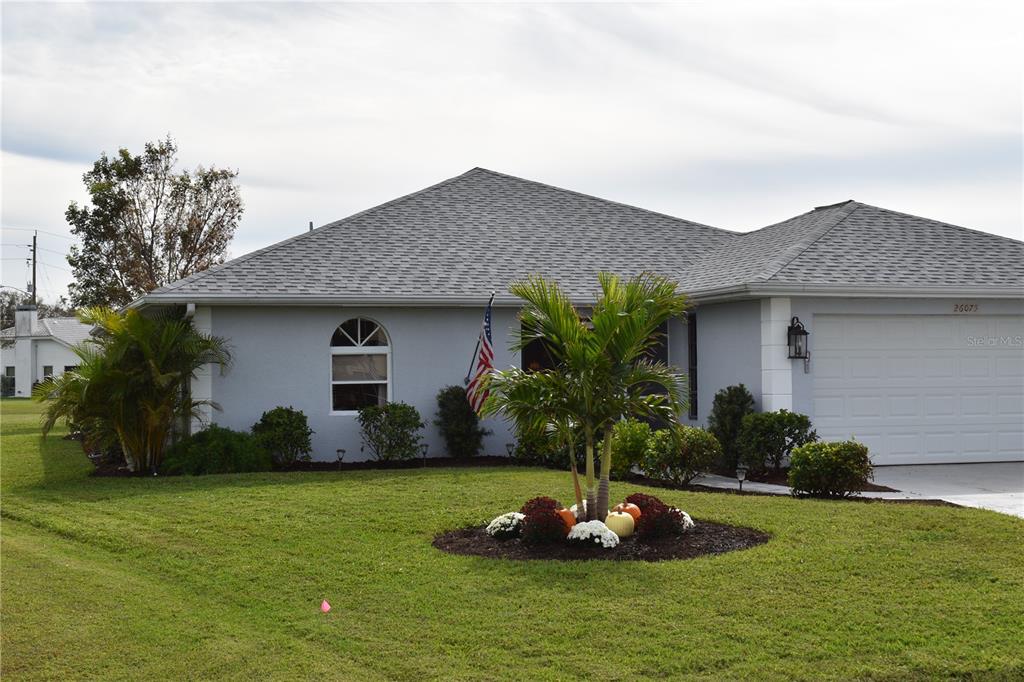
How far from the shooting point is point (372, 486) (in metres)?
12.5

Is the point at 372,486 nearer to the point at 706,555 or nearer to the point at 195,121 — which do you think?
the point at 706,555

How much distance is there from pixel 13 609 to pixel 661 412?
554cm

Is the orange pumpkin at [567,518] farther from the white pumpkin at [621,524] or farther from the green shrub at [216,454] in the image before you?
the green shrub at [216,454]

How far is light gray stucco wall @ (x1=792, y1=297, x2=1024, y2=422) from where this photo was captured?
1405 centimetres

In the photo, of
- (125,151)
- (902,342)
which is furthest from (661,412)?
(125,151)

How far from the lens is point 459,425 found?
15.9m

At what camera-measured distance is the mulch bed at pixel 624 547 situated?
833 cm

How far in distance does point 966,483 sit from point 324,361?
948cm

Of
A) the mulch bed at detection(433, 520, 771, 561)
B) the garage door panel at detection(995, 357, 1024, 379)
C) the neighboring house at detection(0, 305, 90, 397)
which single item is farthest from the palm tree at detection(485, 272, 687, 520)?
the neighboring house at detection(0, 305, 90, 397)

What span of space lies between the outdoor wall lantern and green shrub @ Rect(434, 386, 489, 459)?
5007 mm

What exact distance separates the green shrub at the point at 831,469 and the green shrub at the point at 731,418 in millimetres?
2603

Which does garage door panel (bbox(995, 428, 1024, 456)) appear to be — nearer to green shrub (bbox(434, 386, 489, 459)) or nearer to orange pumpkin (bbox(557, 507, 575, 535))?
green shrub (bbox(434, 386, 489, 459))

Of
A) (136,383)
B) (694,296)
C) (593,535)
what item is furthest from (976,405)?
(136,383)

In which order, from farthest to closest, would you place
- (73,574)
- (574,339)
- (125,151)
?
(125,151)
(574,339)
(73,574)
